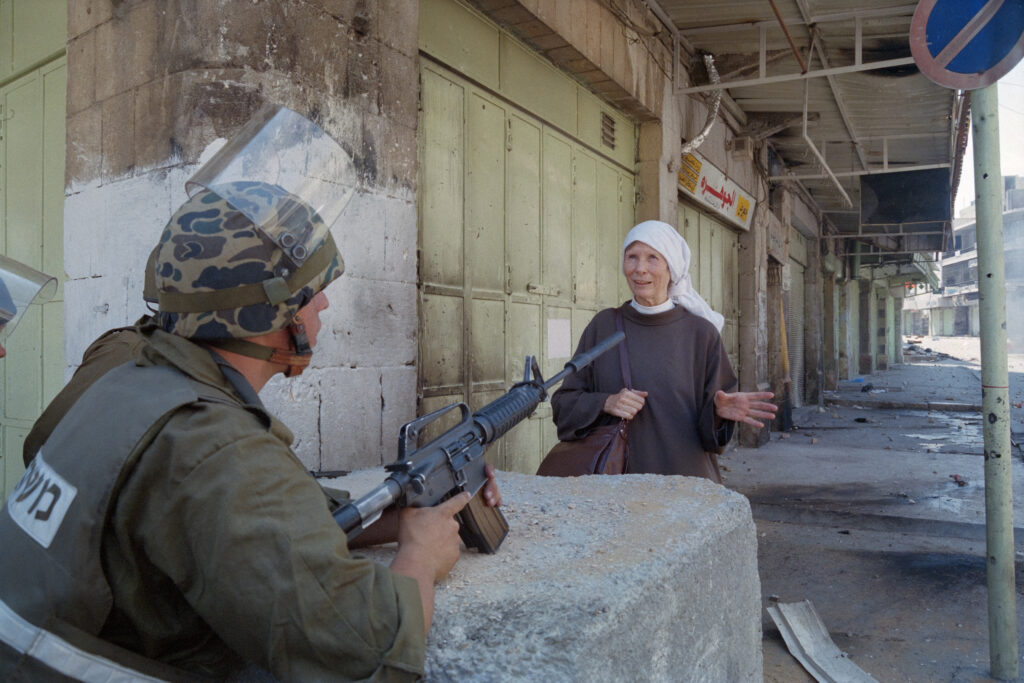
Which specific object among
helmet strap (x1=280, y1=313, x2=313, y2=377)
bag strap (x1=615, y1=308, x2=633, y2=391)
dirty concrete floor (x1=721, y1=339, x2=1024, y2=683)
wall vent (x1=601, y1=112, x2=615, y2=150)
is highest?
wall vent (x1=601, y1=112, x2=615, y2=150)

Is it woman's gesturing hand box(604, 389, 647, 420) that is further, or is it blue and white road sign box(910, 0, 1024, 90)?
blue and white road sign box(910, 0, 1024, 90)

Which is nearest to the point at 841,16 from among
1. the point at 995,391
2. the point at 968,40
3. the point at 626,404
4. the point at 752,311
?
the point at 968,40

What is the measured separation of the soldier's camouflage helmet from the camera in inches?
45.6

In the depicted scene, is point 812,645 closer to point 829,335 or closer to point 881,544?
point 881,544

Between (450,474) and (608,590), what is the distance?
0.42 m

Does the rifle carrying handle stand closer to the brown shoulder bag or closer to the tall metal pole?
the brown shoulder bag

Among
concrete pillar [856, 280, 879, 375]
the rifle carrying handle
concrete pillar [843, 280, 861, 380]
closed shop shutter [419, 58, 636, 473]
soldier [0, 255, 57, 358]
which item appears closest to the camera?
the rifle carrying handle

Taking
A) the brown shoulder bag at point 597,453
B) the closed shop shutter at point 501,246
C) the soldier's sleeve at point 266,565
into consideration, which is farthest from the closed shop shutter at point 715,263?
the soldier's sleeve at point 266,565

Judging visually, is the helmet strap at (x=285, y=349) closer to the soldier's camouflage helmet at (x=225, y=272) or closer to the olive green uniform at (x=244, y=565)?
the soldier's camouflage helmet at (x=225, y=272)

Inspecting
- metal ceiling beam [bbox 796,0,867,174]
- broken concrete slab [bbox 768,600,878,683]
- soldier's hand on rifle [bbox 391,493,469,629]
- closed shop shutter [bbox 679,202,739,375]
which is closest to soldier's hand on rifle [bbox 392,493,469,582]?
soldier's hand on rifle [bbox 391,493,469,629]

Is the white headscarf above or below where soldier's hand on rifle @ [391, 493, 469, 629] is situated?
above

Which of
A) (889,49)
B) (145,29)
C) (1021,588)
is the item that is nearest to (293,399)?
(145,29)

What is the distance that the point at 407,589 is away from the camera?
3.64 feet

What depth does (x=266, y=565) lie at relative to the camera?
969mm
